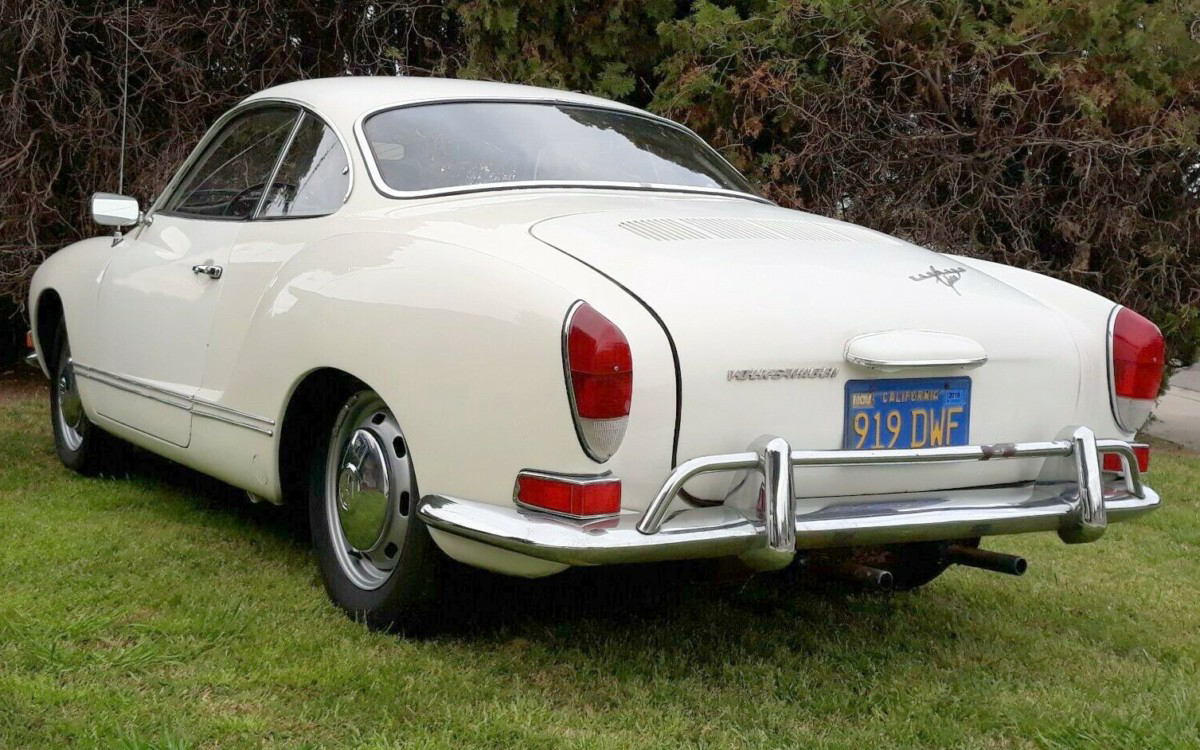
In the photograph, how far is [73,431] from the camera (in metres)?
5.45

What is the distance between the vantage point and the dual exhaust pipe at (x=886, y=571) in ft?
10.8

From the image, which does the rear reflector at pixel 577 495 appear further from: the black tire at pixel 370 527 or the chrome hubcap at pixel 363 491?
the chrome hubcap at pixel 363 491

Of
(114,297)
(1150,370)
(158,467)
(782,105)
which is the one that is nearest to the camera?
(1150,370)

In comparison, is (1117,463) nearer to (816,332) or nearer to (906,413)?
(906,413)

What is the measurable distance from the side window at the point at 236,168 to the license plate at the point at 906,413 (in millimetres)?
2169

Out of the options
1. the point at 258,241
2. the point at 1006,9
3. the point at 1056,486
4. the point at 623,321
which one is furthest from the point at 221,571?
the point at 1006,9

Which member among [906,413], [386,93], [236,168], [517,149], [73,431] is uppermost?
[386,93]

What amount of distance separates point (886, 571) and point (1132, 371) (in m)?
0.84

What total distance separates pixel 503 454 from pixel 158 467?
3.41m

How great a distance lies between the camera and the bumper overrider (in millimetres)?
2658

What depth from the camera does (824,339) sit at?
9.58 ft

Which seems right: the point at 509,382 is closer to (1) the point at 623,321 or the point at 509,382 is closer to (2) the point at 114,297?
(1) the point at 623,321

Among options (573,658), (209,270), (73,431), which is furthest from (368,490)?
(73,431)

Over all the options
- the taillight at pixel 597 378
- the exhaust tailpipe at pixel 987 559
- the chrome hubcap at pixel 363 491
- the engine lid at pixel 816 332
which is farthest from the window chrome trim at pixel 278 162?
the exhaust tailpipe at pixel 987 559
